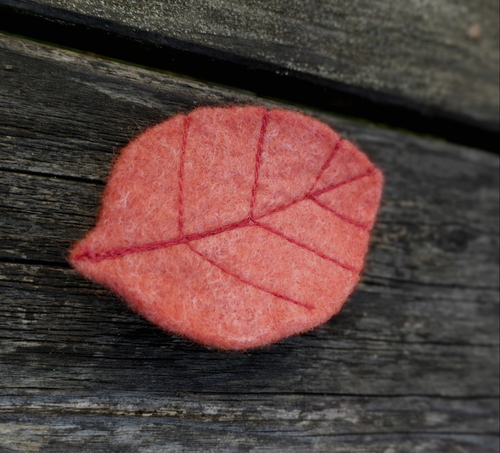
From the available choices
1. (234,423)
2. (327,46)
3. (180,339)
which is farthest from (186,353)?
(327,46)

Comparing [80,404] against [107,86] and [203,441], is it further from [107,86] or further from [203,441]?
[107,86]

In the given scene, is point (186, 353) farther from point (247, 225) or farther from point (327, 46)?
point (327, 46)

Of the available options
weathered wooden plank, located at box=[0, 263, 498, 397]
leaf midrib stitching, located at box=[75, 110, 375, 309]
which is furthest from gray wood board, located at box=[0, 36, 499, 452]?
leaf midrib stitching, located at box=[75, 110, 375, 309]

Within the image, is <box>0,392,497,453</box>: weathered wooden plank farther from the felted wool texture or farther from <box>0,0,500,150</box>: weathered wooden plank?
<box>0,0,500,150</box>: weathered wooden plank

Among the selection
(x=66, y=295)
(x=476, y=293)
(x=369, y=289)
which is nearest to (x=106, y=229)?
(x=66, y=295)

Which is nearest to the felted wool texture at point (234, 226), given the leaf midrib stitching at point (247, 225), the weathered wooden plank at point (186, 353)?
the leaf midrib stitching at point (247, 225)

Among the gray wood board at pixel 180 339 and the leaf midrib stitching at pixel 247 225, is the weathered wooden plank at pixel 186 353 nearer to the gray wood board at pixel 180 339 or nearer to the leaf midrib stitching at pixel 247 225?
the gray wood board at pixel 180 339

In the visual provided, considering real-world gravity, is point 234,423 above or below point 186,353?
below

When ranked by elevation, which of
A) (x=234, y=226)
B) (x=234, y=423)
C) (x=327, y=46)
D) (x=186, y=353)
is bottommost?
(x=234, y=423)
